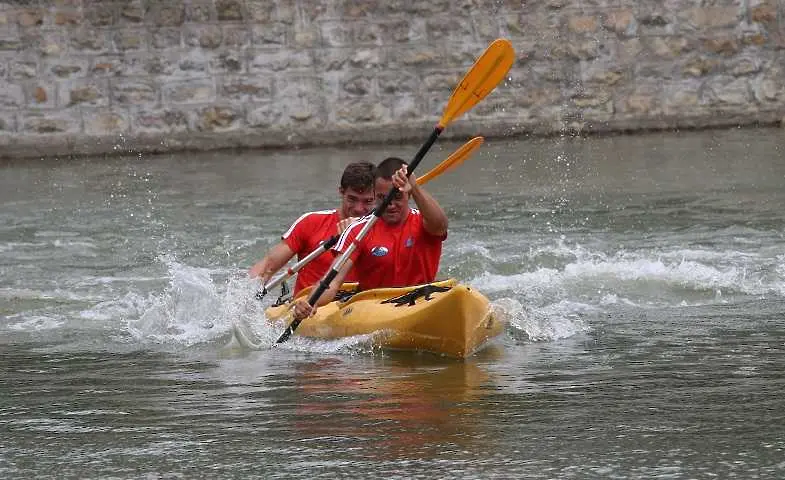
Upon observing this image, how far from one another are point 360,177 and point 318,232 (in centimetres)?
57

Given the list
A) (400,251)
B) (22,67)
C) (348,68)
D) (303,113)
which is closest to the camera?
(400,251)

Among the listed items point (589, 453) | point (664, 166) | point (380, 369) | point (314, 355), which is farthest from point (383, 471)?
point (664, 166)

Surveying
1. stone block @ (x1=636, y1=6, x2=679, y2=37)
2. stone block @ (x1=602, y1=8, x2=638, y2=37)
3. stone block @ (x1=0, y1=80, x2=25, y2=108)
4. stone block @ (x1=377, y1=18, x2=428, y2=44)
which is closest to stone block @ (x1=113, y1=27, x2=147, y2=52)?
stone block @ (x1=0, y1=80, x2=25, y2=108)

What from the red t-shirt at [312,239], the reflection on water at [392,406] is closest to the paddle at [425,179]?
the red t-shirt at [312,239]

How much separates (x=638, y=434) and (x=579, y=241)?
20.9 feet

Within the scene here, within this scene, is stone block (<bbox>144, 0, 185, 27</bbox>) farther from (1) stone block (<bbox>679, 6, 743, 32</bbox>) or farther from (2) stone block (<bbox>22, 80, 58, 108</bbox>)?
(1) stone block (<bbox>679, 6, 743, 32</bbox>)

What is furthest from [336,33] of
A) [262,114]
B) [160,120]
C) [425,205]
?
[425,205]

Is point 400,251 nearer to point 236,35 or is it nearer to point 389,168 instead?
point 389,168

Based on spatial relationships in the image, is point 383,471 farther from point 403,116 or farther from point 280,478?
point 403,116

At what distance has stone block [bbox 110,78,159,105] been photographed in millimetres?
16672

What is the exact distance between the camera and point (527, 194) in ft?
44.9

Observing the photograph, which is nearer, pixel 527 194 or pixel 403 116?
pixel 527 194

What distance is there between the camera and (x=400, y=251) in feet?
26.1

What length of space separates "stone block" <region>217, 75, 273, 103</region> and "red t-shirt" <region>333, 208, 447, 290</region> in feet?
29.7
